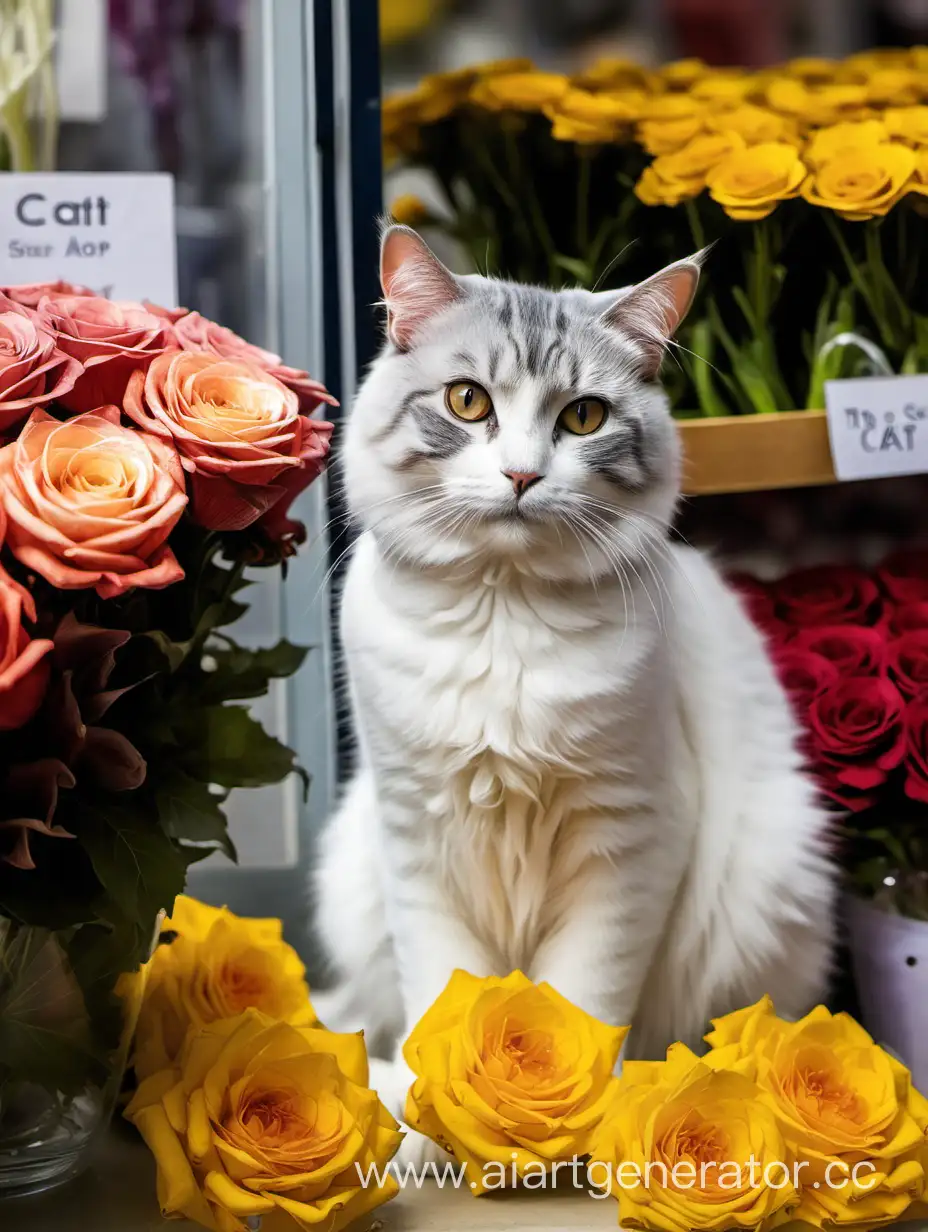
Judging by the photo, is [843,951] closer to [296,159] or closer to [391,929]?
[391,929]

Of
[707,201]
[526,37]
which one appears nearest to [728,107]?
[707,201]

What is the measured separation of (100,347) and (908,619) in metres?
0.77

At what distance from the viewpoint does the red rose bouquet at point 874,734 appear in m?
0.98

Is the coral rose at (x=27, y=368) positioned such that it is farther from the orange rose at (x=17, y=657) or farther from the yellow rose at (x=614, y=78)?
the yellow rose at (x=614, y=78)

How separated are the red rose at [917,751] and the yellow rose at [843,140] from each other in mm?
513

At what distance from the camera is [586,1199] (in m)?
0.80

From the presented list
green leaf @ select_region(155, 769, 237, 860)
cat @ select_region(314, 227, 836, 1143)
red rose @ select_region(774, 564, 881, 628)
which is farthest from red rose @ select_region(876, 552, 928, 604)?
green leaf @ select_region(155, 769, 237, 860)

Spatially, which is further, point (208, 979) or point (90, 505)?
point (208, 979)

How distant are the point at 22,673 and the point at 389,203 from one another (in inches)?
32.1

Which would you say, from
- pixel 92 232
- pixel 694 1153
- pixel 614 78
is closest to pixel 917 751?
pixel 694 1153

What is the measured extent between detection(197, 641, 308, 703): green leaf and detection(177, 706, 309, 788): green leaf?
0.5 inches

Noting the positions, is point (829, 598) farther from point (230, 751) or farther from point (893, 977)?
point (230, 751)

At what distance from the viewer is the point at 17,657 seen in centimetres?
58

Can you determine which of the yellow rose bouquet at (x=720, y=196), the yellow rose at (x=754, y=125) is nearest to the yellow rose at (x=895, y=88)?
the yellow rose bouquet at (x=720, y=196)
